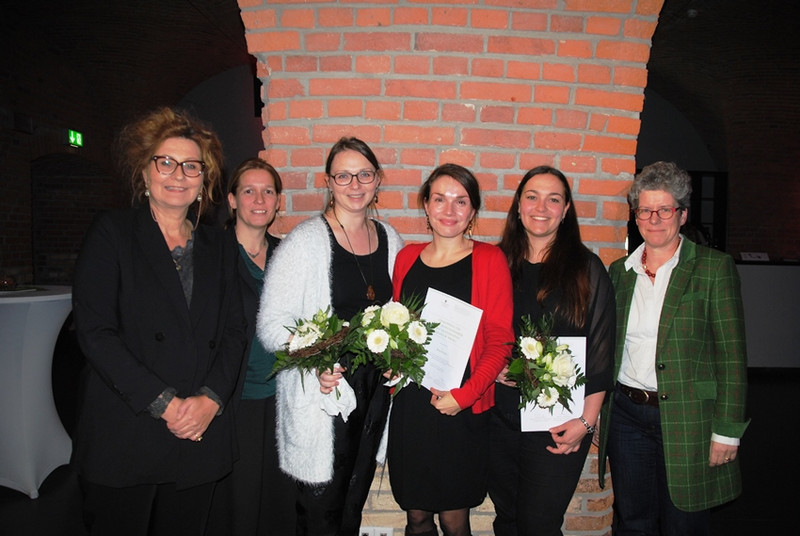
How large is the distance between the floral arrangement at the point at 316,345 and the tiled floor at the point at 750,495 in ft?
8.31

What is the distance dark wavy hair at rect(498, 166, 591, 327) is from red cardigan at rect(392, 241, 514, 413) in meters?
0.16

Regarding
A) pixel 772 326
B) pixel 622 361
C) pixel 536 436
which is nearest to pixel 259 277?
pixel 536 436

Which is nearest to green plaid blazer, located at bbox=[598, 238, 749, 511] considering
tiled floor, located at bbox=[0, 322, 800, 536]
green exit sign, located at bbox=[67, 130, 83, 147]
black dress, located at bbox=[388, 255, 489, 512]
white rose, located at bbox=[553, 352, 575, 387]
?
white rose, located at bbox=[553, 352, 575, 387]

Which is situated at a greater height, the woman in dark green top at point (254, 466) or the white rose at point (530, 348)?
the white rose at point (530, 348)

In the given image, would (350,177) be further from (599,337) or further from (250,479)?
(250,479)

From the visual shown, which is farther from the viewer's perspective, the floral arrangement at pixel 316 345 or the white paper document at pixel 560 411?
the white paper document at pixel 560 411

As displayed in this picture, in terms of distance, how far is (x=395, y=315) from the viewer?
5.86ft

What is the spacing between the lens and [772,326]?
7.00 m

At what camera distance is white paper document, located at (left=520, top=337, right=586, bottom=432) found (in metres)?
2.04

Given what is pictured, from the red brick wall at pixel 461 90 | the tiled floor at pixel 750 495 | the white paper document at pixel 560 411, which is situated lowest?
the tiled floor at pixel 750 495

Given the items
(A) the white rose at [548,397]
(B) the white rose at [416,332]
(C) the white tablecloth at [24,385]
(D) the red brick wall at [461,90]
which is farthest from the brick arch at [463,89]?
(C) the white tablecloth at [24,385]

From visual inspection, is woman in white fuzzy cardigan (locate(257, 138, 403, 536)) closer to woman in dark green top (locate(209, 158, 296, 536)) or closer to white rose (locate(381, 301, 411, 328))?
woman in dark green top (locate(209, 158, 296, 536))

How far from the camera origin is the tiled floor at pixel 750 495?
3297mm

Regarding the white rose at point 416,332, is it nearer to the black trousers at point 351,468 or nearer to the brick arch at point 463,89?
the black trousers at point 351,468
